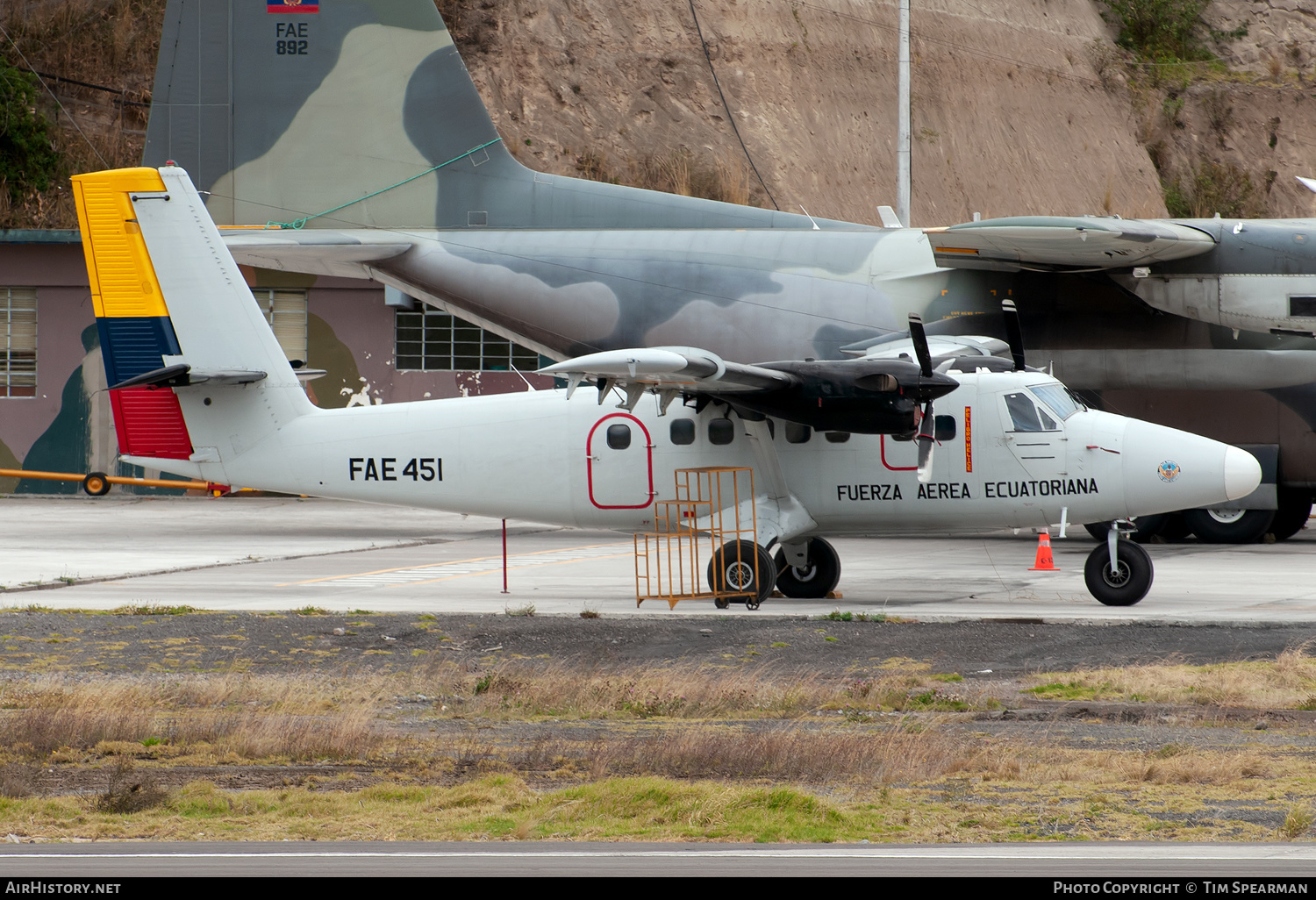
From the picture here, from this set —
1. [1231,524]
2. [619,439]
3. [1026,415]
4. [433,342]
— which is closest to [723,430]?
[619,439]

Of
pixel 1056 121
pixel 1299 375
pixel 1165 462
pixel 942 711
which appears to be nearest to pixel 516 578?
pixel 1165 462

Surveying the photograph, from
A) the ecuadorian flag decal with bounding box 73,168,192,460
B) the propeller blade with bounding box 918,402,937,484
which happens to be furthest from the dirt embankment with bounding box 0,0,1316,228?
the propeller blade with bounding box 918,402,937,484

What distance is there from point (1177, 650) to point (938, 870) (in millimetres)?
7513

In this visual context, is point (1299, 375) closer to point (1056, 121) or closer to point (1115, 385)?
point (1115, 385)

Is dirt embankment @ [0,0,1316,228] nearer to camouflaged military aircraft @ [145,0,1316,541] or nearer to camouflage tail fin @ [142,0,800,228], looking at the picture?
camouflage tail fin @ [142,0,800,228]

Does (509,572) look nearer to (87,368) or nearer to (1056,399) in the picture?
(1056,399)

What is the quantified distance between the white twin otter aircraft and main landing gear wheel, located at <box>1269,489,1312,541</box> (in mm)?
8352

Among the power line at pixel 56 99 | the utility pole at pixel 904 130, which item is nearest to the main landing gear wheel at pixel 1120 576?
the utility pole at pixel 904 130

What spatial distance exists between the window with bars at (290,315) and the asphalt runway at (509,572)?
6.75 metres

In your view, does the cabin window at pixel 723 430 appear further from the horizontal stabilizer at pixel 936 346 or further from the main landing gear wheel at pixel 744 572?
the horizontal stabilizer at pixel 936 346

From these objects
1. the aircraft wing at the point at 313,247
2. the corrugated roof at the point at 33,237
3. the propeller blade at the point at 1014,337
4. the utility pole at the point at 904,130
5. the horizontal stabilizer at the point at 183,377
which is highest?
the utility pole at the point at 904,130

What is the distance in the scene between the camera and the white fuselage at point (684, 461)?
15.0 meters

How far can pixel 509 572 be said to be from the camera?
1891cm
